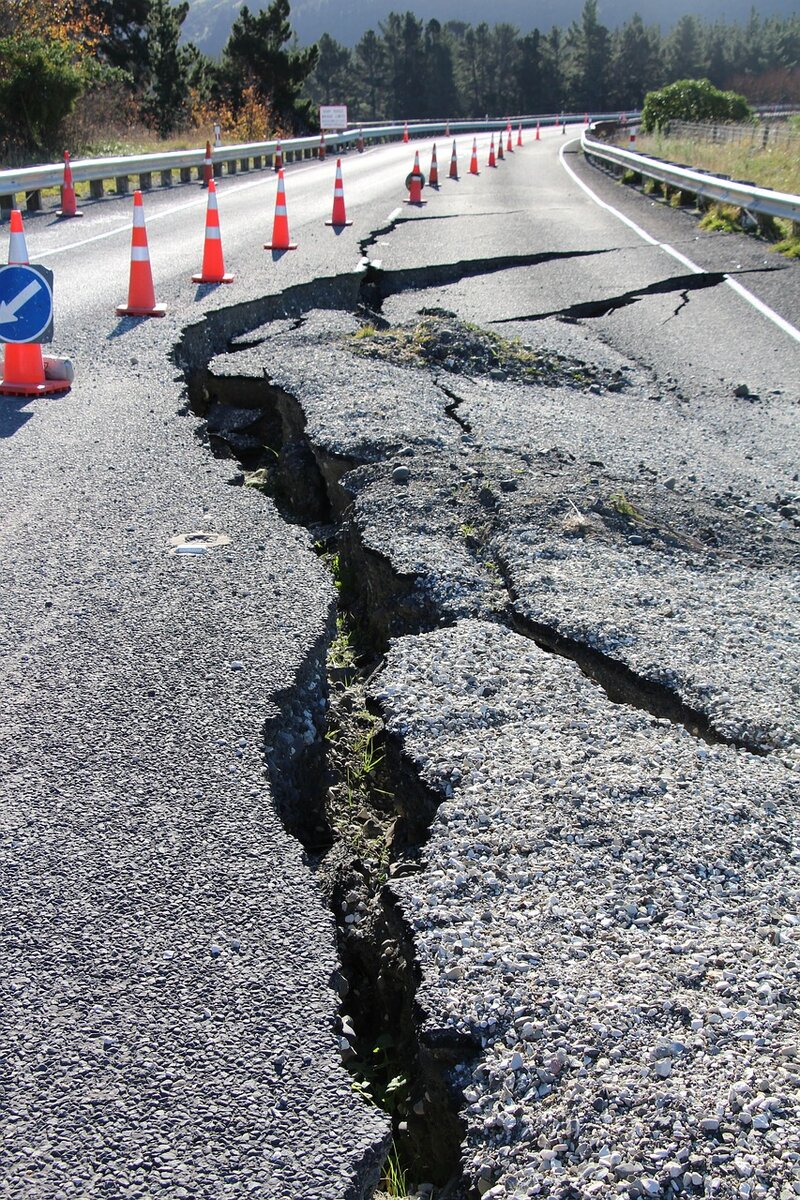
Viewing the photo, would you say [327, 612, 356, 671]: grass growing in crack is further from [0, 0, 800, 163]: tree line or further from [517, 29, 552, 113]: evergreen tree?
[517, 29, 552, 113]: evergreen tree

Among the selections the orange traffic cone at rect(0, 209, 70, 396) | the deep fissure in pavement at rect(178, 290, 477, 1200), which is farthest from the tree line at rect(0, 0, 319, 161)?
the deep fissure in pavement at rect(178, 290, 477, 1200)

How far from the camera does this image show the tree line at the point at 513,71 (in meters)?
87.4

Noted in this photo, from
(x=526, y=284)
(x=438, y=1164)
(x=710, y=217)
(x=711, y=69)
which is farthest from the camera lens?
(x=711, y=69)

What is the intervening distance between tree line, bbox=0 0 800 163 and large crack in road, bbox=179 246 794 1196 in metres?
17.2

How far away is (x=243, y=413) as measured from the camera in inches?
253

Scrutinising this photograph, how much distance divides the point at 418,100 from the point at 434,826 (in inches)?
3663

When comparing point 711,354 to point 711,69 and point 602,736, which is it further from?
point 711,69

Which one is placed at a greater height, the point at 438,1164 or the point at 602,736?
the point at 602,736

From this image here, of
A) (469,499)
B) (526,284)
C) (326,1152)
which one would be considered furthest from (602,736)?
(526,284)

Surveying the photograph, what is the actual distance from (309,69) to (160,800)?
4300 centimetres

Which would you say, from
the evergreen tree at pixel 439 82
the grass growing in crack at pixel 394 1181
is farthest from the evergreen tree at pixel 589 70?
the grass growing in crack at pixel 394 1181

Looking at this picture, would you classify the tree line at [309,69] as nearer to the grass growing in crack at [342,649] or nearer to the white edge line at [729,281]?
the white edge line at [729,281]

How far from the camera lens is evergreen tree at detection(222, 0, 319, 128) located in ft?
129

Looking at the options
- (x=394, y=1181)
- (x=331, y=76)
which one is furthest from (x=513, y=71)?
(x=394, y=1181)
